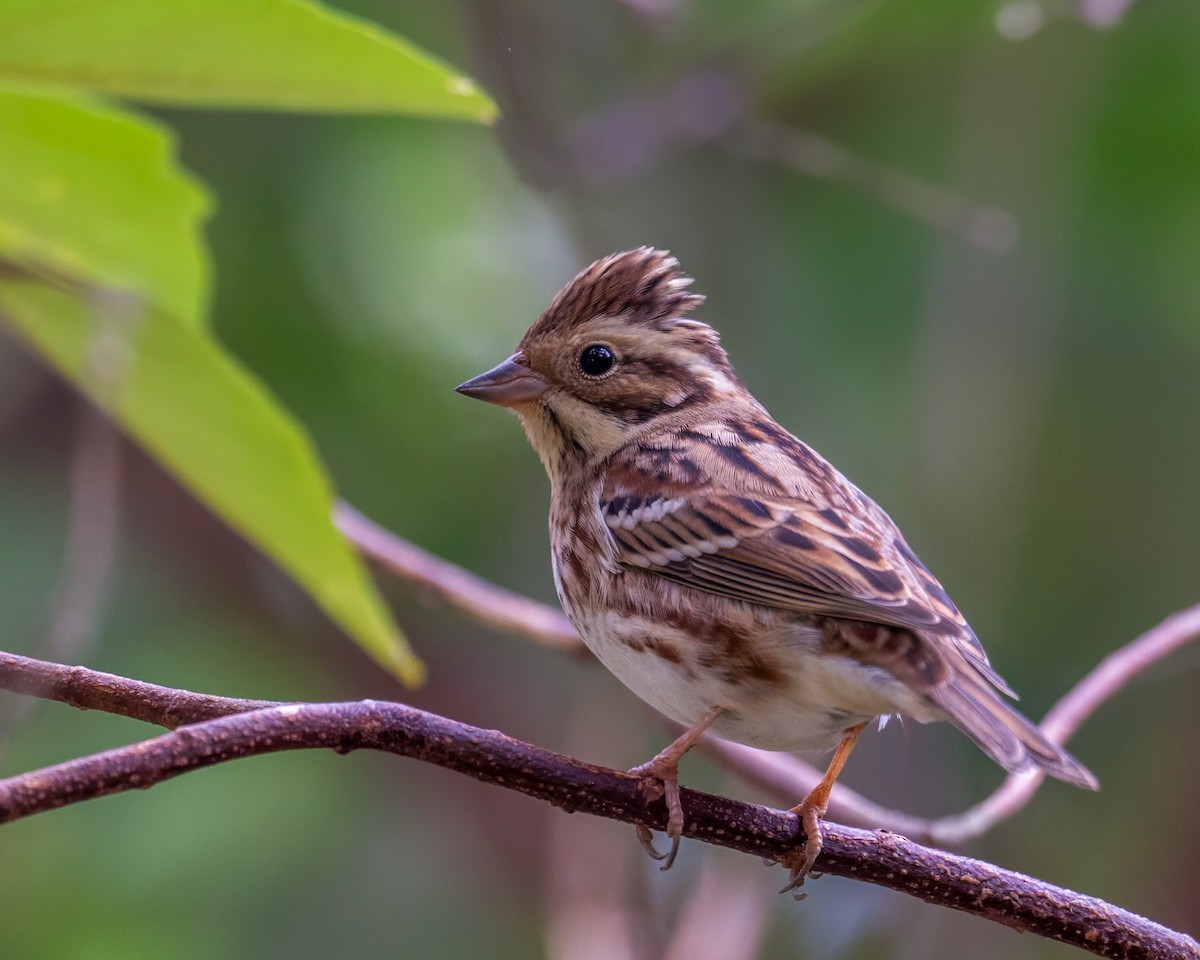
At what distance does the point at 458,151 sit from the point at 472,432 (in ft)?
4.49

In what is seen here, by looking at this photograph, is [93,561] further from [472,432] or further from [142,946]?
[472,432]

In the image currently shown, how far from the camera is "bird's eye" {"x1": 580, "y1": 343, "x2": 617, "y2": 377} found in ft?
12.3

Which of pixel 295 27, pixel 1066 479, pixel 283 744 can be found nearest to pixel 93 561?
pixel 283 744

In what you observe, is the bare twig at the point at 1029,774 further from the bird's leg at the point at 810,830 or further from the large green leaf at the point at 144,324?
the large green leaf at the point at 144,324

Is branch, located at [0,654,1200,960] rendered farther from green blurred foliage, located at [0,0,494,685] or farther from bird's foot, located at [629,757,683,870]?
green blurred foliage, located at [0,0,494,685]

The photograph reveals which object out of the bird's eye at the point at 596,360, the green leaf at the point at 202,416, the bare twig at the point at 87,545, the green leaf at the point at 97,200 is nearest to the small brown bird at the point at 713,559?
the bird's eye at the point at 596,360

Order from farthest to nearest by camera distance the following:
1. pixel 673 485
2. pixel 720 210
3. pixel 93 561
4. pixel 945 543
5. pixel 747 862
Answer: pixel 720 210 → pixel 945 543 → pixel 747 862 → pixel 673 485 → pixel 93 561

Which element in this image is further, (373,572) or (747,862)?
(747,862)

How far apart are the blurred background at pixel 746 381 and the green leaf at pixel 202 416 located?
2.95 meters

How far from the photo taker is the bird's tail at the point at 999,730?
2520mm

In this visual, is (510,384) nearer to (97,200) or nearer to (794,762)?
(97,200)

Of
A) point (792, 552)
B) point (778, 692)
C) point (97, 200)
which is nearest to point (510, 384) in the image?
point (792, 552)

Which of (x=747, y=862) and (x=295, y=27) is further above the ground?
(x=295, y=27)

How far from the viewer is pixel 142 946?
5.30m
